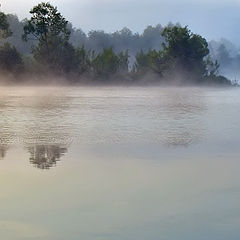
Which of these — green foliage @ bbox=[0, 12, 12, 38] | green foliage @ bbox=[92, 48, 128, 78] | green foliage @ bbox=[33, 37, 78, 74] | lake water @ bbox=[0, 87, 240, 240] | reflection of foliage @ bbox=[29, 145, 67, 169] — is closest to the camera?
lake water @ bbox=[0, 87, 240, 240]

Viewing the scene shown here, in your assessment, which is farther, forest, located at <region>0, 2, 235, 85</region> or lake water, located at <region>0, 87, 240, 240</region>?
forest, located at <region>0, 2, 235, 85</region>

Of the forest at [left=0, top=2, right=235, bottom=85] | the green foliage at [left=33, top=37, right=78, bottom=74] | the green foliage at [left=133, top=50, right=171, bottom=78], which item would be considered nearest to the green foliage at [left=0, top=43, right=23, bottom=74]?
the forest at [left=0, top=2, right=235, bottom=85]

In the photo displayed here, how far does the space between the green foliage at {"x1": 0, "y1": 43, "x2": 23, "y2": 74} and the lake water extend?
3786 cm

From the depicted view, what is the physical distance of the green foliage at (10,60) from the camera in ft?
185

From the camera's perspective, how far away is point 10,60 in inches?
2231

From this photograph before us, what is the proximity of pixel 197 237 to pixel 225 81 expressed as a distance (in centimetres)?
5855

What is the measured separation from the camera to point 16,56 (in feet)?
188

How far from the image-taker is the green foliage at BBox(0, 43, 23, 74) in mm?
56500

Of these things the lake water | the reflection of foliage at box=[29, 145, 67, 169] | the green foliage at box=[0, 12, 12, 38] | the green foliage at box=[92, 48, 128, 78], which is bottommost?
the reflection of foliage at box=[29, 145, 67, 169]

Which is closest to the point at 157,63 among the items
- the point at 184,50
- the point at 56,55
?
the point at 184,50

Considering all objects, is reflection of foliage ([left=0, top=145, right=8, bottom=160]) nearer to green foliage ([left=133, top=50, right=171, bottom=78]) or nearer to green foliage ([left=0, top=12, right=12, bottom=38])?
green foliage ([left=0, top=12, right=12, bottom=38])

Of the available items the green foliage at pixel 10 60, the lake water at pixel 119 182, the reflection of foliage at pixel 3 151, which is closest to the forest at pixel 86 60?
the green foliage at pixel 10 60

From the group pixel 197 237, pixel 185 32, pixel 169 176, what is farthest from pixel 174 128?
pixel 185 32

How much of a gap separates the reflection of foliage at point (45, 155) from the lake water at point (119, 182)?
2 cm
